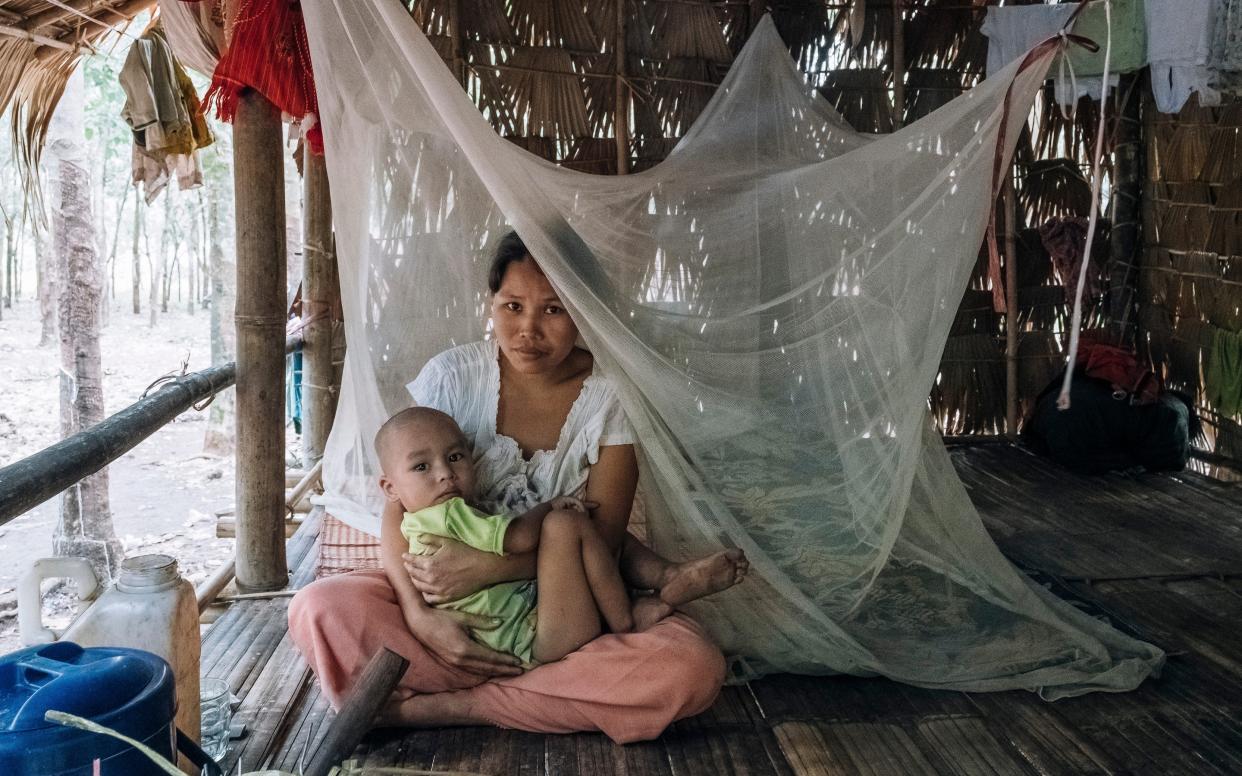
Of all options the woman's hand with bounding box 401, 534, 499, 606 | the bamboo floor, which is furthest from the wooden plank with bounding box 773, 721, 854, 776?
the woman's hand with bounding box 401, 534, 499, 606

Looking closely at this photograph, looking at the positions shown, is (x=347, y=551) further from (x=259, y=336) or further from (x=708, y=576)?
(x=708, y=576)

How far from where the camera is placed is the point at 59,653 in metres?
1.03

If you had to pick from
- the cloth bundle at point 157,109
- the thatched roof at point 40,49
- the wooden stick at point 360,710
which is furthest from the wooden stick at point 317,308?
the wooden stick at point 360,710

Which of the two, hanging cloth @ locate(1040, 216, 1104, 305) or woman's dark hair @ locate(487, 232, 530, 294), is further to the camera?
hanging cloth @ locate(1040, 216, 1104, 305)

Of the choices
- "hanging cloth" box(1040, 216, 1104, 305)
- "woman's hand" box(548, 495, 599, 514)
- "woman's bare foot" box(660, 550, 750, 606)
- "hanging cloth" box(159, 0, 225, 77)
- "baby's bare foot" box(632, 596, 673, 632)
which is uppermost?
"hanging cloth" box(159, 0, 225, 77)

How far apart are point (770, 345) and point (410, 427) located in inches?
30.3

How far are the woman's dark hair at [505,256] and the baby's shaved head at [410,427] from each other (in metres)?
0.28

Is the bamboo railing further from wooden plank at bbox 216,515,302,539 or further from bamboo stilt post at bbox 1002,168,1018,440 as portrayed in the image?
bamboo stilt post at bbox 1002,168,1018,440

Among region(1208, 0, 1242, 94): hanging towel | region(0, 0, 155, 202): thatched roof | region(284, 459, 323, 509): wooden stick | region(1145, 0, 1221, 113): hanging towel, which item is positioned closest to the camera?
region(0, 0, 155, 202): thatched roof

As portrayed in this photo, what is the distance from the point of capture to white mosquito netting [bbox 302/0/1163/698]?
180cm

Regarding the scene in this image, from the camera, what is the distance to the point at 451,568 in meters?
1.66

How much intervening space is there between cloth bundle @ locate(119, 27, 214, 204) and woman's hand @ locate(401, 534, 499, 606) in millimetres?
2232

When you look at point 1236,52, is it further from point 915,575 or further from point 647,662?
point 647,662

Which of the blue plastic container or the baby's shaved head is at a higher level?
the baby's shaved head
